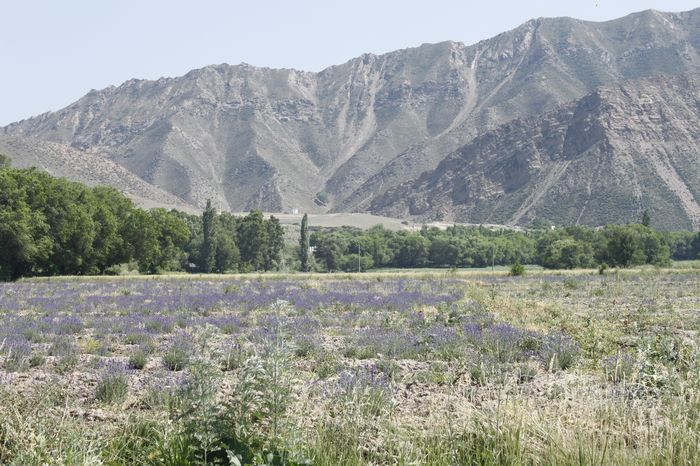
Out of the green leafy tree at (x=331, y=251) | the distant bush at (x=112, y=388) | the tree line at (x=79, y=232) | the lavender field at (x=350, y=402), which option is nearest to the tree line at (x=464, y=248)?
the green leafy tree at (x=331, y=251)

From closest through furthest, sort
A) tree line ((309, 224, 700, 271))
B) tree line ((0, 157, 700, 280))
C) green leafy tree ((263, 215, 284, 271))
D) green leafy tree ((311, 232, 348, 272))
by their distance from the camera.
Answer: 1. tree line ((0, 157, 700, 280))
2. green leafy tree ((263, 215, 284, 271))
3. tree line ((309, 224, 700, 271))
4. green leafy tree ((311, 232, 348, 272))

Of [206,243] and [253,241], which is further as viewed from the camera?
[253,241]

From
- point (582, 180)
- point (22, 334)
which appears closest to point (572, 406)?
point (22, 334)

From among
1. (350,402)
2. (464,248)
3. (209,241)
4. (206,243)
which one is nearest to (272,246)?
(206,243)

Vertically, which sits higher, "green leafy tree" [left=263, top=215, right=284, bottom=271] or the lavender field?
the lavender field

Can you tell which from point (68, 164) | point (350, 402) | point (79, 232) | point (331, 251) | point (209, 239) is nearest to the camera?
point (350, 402)

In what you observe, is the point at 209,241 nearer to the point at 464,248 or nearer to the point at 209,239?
the point at 209,239

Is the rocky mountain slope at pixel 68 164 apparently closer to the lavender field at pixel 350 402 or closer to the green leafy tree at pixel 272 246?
the green leafy tree at pixel 272 246

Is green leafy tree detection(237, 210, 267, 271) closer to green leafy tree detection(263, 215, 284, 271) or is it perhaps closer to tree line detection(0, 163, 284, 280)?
green leafy tree detection(263, 215, 284, 271)

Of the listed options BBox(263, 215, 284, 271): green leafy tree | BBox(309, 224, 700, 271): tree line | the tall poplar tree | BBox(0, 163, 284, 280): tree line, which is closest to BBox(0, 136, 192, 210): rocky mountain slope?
BBox(309, 224, 700, 271): tree line

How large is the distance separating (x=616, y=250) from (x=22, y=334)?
9025 centimetres

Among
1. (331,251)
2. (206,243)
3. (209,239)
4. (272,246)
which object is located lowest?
(331,251)

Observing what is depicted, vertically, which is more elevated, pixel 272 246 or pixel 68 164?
pixel 68 164

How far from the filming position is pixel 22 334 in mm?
14992
